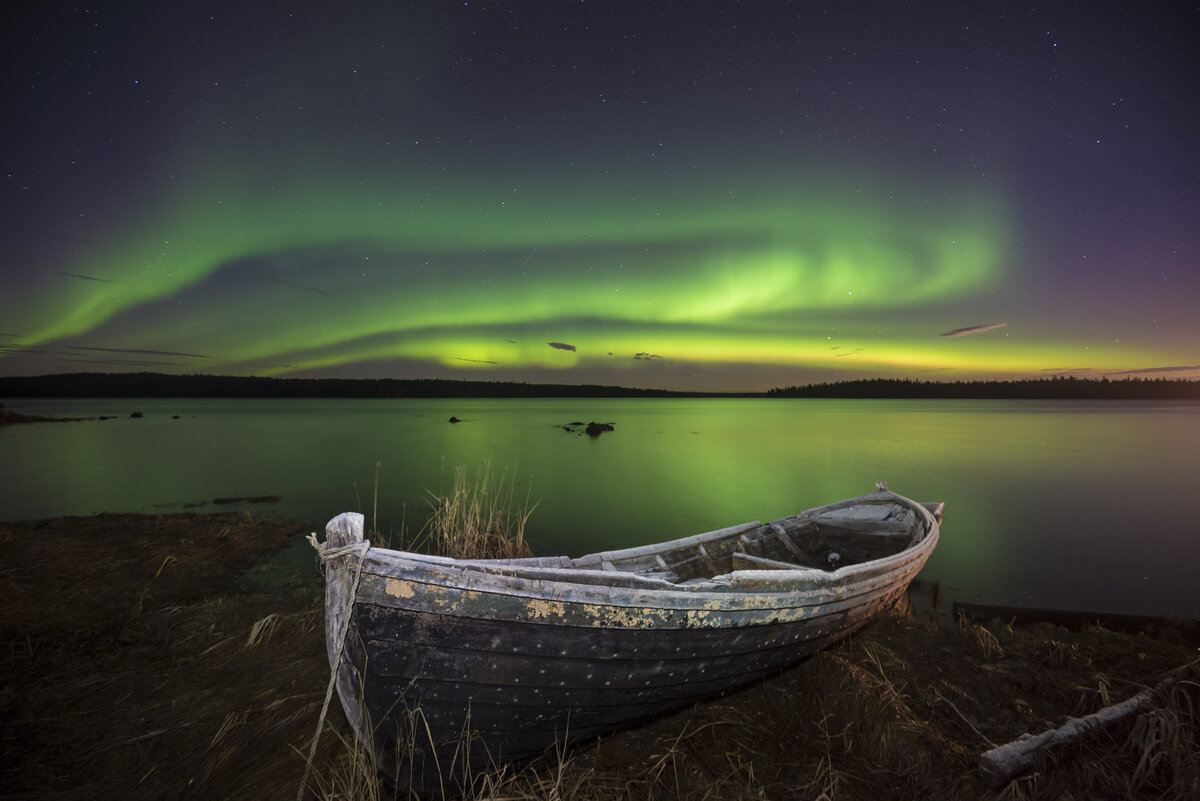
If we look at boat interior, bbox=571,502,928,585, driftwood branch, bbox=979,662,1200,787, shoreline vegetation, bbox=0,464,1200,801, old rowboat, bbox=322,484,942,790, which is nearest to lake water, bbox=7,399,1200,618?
boat interior, bbox=571,502,928,585

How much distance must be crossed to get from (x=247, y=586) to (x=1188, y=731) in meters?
9.19

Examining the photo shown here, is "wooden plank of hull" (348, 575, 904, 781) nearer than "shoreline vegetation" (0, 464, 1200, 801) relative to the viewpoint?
Yes

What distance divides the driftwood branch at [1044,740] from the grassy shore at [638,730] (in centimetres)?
8

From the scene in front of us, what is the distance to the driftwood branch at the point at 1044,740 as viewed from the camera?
302 cm

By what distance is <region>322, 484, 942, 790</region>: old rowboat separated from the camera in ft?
8.77

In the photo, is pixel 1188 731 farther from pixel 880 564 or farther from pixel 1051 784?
pixel 880 564

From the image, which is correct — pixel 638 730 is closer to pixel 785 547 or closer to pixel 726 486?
pixel 785 547

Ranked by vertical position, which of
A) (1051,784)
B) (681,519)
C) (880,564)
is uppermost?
(880,564)

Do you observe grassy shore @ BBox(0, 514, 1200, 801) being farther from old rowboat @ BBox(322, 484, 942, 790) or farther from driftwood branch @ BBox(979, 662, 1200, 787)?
old rowboat @ BBox(322, 484, 942, 790)

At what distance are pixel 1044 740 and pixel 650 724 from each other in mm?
2516

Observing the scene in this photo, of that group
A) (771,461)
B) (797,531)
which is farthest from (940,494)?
(797,531)

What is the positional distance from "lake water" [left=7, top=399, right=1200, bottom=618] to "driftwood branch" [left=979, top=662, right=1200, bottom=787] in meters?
4.21

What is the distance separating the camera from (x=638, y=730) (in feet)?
12.9

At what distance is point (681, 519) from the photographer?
1221cm
